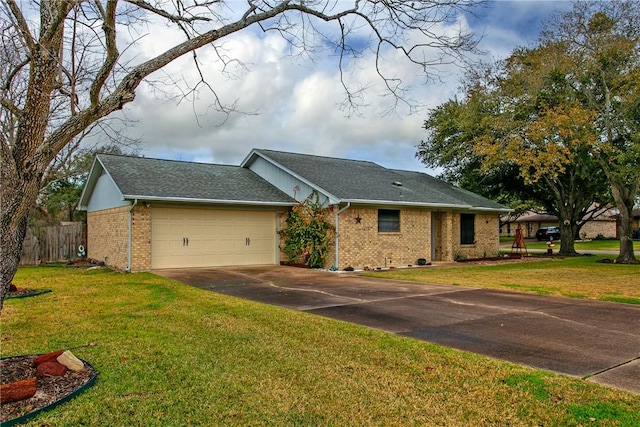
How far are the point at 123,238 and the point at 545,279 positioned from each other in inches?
525

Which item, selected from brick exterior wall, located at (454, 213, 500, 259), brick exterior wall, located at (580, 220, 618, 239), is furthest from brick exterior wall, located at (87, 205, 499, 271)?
brick exterior wall, located at (580, 220, 618, 239)

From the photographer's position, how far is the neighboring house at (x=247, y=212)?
14969 millimetres

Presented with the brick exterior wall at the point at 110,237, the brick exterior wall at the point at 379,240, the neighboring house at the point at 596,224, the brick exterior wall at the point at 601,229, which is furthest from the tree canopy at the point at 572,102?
the brick exterior wall at the point at 601,229

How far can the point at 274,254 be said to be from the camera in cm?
1766

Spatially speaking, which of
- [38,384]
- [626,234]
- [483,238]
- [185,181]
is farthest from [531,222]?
[38,384]

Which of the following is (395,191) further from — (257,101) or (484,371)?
(484,371)

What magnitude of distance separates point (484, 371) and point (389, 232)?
1240 cm

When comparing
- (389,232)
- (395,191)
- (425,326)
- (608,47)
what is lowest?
(425,326)

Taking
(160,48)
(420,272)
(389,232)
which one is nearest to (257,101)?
(160,48)

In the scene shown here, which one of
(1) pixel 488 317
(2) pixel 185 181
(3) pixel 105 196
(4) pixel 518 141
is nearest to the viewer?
(1) pixel 488 317

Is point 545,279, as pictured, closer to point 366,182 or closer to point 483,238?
point 366,182

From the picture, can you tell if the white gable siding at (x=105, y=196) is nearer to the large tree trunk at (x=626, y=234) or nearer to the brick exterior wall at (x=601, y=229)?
the large tree trunk at (x=626, y=234)

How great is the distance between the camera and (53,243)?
1878 cm

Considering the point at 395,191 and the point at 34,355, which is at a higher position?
the point at 395,191
